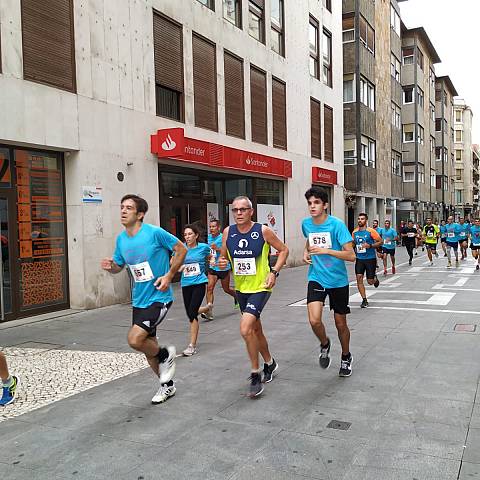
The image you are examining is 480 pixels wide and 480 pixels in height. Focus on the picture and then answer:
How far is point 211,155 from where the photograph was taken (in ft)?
45.2

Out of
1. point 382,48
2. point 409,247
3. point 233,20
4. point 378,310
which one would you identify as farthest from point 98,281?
point 382,48

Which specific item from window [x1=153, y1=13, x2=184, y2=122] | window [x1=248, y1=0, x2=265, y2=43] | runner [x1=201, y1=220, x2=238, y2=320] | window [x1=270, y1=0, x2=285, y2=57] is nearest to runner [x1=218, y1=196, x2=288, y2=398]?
runner [x1=201, y1=220, x2=238, y2=320]

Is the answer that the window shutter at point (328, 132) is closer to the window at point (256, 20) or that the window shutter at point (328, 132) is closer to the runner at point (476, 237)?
the window at point (256, 20)

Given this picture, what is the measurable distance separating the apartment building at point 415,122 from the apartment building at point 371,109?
4310mm

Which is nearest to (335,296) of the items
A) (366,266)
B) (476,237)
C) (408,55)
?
(366,266)

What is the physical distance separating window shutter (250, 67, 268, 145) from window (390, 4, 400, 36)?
76.9ft

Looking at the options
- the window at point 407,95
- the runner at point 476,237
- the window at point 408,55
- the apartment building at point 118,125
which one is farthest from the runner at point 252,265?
the window at point 408,55

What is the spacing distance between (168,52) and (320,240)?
9.03 metres

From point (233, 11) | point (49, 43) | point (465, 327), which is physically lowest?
point (465, 327)

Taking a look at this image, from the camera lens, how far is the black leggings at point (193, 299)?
675 cm

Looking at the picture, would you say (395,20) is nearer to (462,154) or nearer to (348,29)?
(348,29)

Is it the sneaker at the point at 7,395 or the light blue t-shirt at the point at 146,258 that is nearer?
the light blue t-shirt at the point at 146,258

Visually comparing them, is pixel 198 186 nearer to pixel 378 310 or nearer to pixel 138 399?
pixel 378 310

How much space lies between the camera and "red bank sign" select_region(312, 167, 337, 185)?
2103 centimetres
